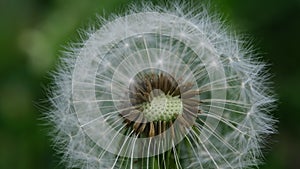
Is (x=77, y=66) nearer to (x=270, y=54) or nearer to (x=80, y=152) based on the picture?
(x=80, y=152)

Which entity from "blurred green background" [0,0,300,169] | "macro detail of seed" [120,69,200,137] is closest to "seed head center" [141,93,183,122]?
"macro detail of seed" [120,69,200,137]

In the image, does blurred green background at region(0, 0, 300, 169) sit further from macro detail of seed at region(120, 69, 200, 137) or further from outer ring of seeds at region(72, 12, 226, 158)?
macro detail of seed at region(120, 69, 200, 137)

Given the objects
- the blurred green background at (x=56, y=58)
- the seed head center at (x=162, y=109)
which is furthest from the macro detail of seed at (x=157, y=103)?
the blurred green background at (x=56, y=58)

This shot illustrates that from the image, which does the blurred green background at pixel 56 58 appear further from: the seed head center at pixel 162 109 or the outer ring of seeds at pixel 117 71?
the seed head center at pixel 162 109

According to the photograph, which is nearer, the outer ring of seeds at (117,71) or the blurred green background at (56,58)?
the outer ring of seeds at (117,71)

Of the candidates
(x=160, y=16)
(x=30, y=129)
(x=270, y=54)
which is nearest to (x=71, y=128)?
(x=160, y=16)

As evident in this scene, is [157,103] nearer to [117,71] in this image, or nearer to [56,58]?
[117,71]
